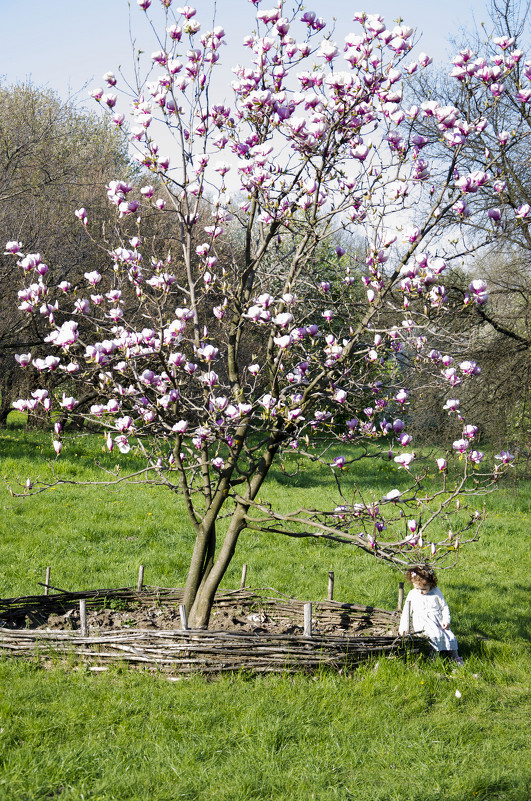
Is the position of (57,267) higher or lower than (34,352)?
higher

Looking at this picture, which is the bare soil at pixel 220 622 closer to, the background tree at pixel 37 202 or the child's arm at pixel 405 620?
the child's arm at pixel 405 620

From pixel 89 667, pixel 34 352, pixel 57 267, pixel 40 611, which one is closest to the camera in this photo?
pixel 89 667

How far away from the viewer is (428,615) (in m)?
5.79

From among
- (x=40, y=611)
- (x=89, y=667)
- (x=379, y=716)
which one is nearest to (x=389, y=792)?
(x=379, y=716)

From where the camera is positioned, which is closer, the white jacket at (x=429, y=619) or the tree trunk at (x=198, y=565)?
the tree trunk at (x=198, y=565)

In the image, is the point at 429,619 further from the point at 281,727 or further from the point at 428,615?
the point at 281,727

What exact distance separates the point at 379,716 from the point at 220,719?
108 cm

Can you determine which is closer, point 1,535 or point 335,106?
point 335,106

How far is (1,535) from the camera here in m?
8.67

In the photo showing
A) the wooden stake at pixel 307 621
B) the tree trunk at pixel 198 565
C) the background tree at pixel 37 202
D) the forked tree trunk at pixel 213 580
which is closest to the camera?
the wooden stake at pixel 307 621

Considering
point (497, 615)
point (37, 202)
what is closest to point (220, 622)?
point (497, 615)

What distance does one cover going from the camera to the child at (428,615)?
226 inches

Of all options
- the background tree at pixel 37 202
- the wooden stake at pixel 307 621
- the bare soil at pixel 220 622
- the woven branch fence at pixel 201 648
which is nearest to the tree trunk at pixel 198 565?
the bare soil at pixel 220 622

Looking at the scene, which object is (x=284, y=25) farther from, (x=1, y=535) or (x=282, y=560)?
(x=1, y=535)
